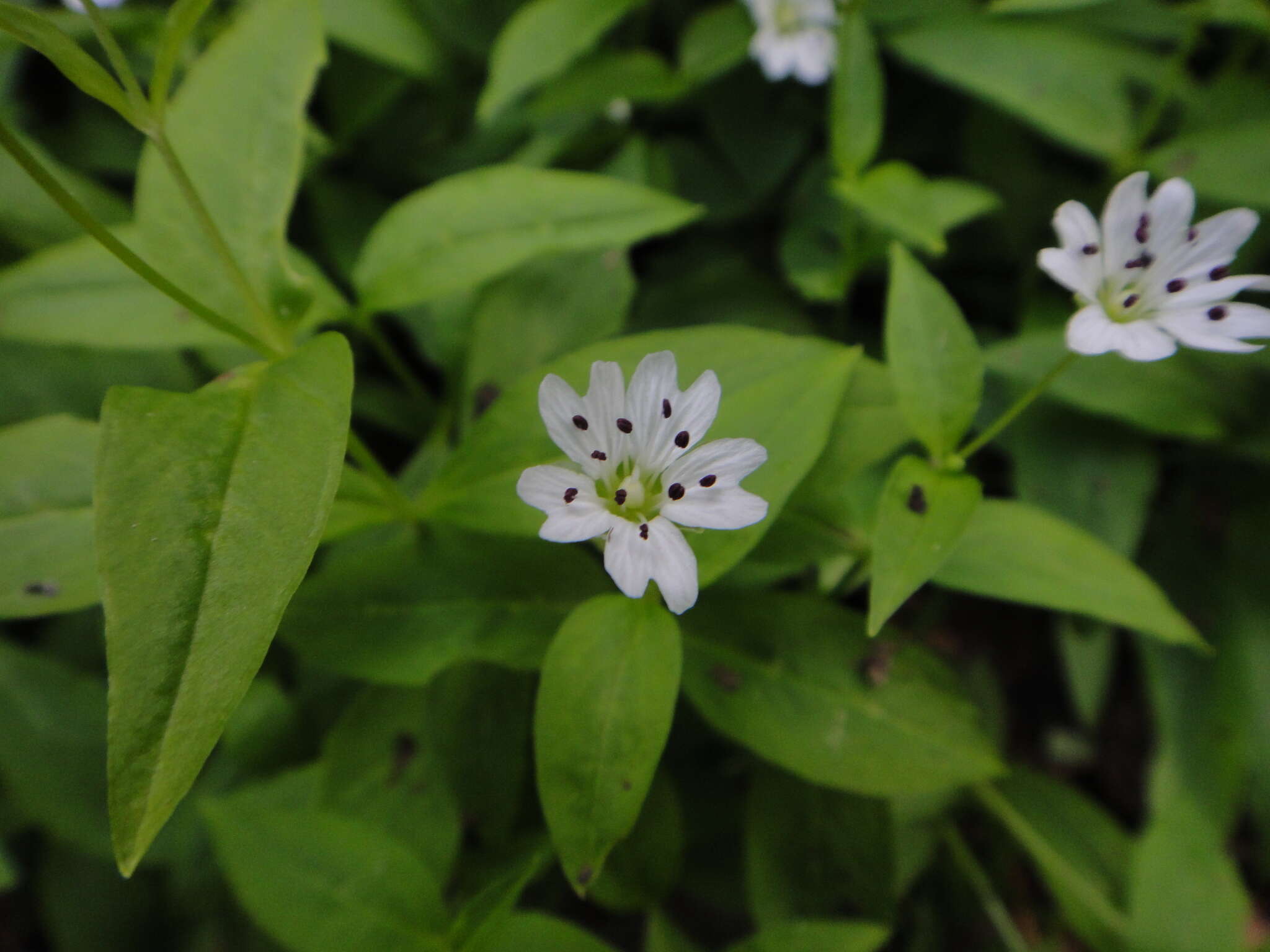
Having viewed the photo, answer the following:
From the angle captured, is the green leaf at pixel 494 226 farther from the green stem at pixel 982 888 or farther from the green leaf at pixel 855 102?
the green stem at pixel 982 888

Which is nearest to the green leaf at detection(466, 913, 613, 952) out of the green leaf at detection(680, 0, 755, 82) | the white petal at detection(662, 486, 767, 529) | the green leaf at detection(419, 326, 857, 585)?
the green leaf at detection(419, 326, 857, 585)

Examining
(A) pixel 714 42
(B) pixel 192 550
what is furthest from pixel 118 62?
(A) pixel 714 42

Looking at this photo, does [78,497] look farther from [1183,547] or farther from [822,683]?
[1183,547]

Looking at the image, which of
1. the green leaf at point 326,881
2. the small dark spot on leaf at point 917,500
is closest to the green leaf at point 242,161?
the green leaf at point 326,881

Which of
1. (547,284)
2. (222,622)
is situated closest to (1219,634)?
(547,284)

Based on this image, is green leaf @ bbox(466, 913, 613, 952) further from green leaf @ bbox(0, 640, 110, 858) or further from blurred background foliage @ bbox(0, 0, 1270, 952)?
green leaf @ bbox(0, 640, 110, 858)

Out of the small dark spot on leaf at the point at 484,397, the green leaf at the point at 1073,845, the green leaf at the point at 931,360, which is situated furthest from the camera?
the green leaf at the point at 1073,845
